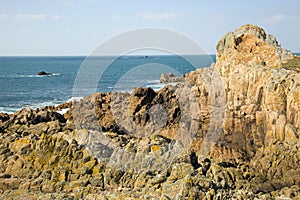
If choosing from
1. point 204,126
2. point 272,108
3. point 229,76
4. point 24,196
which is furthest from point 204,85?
point 24,196

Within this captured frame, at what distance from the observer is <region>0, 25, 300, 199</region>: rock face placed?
11.5 metres

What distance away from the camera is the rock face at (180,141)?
11.5m

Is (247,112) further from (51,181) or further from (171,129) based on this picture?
(51,181)

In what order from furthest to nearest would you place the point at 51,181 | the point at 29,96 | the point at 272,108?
the point at 29,96 → the point at 272,108 → the point at 51,181

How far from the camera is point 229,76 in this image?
25125 mm

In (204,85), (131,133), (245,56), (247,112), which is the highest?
(245,56)

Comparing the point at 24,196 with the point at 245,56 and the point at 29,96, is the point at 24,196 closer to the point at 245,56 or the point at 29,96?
the point at 245,56

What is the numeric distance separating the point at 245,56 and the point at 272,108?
827 centimetres

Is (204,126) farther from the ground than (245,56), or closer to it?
closer to it

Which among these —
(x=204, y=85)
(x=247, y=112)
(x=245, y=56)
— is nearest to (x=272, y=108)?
(x=247, y=112)

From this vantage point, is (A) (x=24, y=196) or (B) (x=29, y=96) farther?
(B) (x=29, y=96)

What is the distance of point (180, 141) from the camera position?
69.7 ft

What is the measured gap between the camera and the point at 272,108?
21031 mm

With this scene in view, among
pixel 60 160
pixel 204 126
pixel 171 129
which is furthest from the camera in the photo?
pixel 171 129
